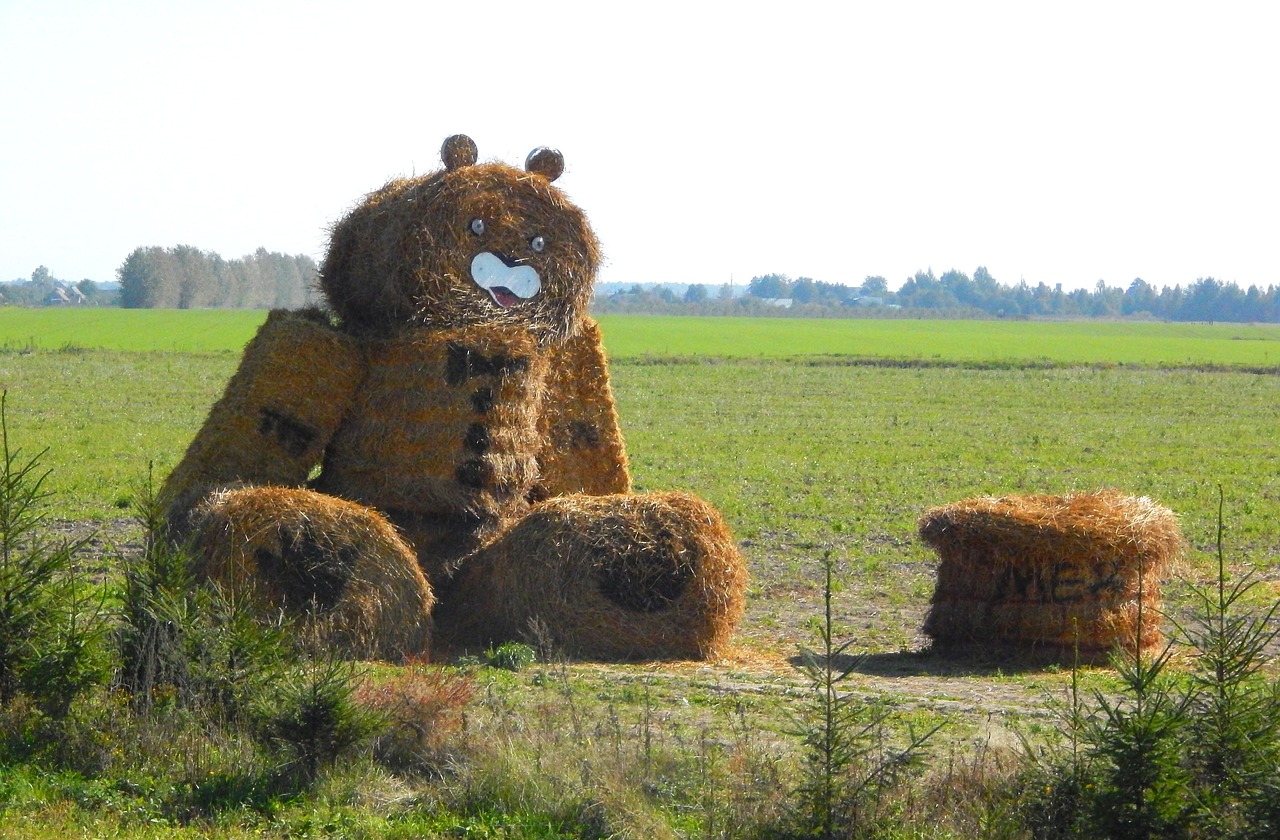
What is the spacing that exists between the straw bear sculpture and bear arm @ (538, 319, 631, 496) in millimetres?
304

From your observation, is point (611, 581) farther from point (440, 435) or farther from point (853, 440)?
point (853, 440)

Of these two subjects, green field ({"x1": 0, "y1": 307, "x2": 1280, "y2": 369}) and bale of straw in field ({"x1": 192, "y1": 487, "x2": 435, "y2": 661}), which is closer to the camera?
bale of straw in field ({"x1": 192, "y1": 487, "x2": 435, "y2": 661})

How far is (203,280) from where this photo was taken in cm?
10719

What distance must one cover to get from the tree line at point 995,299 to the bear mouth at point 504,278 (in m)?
→ 124

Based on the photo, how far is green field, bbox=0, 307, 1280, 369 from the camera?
52969 millimetres

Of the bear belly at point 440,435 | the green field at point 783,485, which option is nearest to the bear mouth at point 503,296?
the bear belly at point 440,435

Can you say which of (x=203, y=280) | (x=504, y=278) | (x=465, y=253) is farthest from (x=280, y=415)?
(x=203, y=280)

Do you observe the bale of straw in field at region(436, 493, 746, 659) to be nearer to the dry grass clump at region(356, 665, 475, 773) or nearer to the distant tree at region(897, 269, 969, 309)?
the dry grass clump at region(356, 665, 475, 773)

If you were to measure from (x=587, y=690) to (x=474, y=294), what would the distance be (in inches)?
117

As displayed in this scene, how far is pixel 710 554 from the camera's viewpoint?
27.6ft

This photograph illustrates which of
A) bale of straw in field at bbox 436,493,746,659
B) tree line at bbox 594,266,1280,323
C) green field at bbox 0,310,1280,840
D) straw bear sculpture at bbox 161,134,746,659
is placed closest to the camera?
green field at bbox 0,310,1280,840

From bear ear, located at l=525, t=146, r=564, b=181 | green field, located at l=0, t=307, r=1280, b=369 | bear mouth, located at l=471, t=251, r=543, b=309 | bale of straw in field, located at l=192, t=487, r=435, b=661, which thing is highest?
bear ear, located at l=525, t=146, r=564, b=181

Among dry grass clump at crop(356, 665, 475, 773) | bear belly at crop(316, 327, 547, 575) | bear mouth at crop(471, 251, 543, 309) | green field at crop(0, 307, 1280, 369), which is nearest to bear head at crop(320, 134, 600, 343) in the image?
bear mouth at crop(471, 251, 543, 309)

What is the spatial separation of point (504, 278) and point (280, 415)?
5.57 feet
